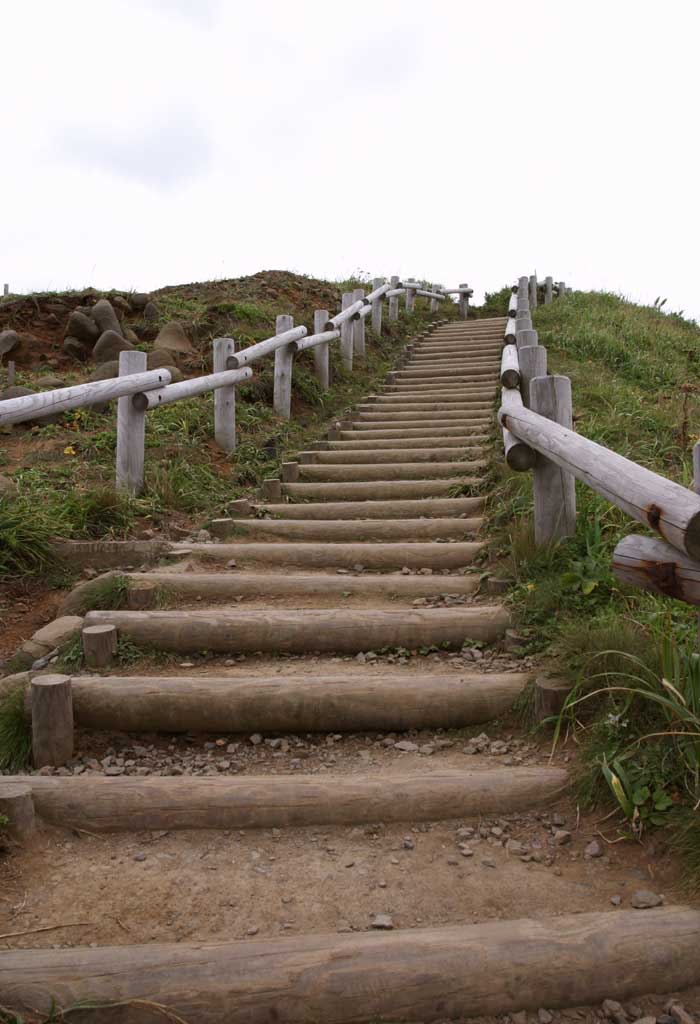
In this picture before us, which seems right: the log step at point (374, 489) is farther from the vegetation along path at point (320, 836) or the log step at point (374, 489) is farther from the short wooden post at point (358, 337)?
the short wooden post at point (358, 337)

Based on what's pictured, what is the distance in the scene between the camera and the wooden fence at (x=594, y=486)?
2.02 metres

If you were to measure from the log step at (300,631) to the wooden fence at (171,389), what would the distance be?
4.62 ft

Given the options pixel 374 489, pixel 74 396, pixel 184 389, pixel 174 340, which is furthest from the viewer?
pixel 174 340

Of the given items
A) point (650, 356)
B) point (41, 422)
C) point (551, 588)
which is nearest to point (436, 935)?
point (551, 588)

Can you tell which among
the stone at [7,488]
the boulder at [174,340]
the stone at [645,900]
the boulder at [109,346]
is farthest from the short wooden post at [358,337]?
the stone at [645,900]

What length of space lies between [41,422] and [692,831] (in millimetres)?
6051

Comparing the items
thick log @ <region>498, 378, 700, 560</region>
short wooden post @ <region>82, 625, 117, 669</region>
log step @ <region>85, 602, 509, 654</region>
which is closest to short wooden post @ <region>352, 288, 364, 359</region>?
thick log @ <region>498, 378, 700, 560</region>

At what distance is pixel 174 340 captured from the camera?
9367mm

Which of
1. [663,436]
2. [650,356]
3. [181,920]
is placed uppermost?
[650,356]

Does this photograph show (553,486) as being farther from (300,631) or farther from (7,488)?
(7,488)

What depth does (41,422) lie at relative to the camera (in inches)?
270

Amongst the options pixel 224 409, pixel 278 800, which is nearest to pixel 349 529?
pixel 224 409

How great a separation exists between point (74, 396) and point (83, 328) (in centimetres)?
583

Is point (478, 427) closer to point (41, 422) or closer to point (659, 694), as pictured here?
point (41, 422)
